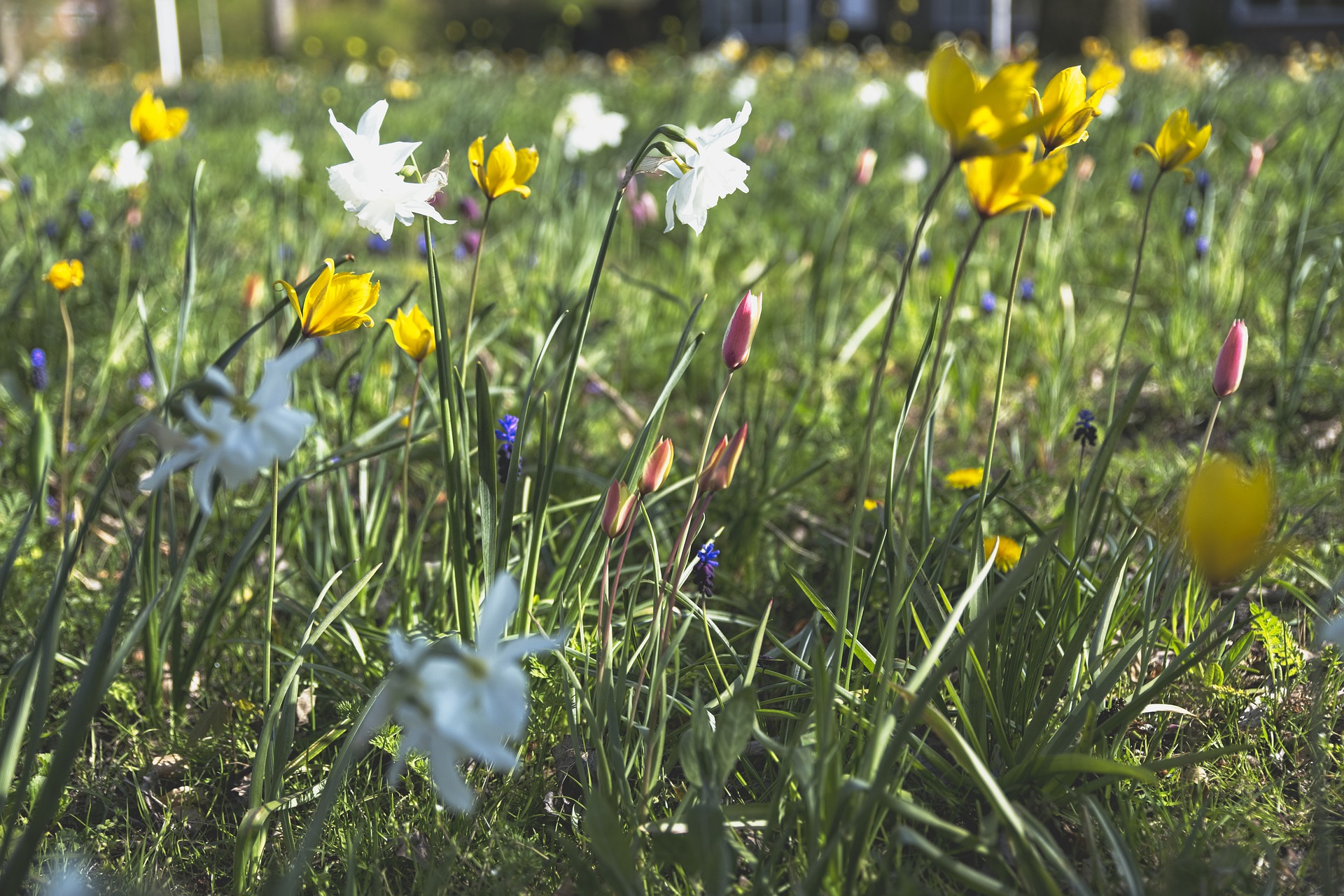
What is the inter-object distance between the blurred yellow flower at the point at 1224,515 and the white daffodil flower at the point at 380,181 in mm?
793

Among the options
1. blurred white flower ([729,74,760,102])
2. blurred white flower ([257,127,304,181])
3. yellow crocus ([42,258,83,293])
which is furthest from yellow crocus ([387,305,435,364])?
blurred white flower ([729,74,760,102])

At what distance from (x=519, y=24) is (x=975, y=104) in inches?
861

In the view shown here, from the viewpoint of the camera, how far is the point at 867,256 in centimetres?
320

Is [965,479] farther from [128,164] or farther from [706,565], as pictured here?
[128,164]

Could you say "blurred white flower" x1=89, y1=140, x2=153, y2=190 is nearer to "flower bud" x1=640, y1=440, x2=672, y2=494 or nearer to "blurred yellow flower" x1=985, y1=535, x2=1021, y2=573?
"flower bud" x1=640, y1=440, x2=672, y2=494

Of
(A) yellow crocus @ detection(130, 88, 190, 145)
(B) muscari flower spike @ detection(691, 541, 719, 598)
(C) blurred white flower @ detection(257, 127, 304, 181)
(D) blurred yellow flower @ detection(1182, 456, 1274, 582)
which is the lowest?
(B) muscari flower spike @ detection(691, 541, 719, 598)

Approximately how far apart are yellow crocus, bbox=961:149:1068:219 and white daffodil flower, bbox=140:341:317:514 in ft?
1.78

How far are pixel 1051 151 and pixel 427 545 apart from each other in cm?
127

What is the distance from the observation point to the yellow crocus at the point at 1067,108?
0.98 metres

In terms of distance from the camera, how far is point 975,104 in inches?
29.3

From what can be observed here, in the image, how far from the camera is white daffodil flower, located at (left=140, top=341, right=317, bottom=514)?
68 centimetres

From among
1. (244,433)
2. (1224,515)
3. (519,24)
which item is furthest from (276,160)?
(519,24)

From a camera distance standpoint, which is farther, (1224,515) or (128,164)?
(128,164)

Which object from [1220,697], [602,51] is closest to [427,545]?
[1220,697]
